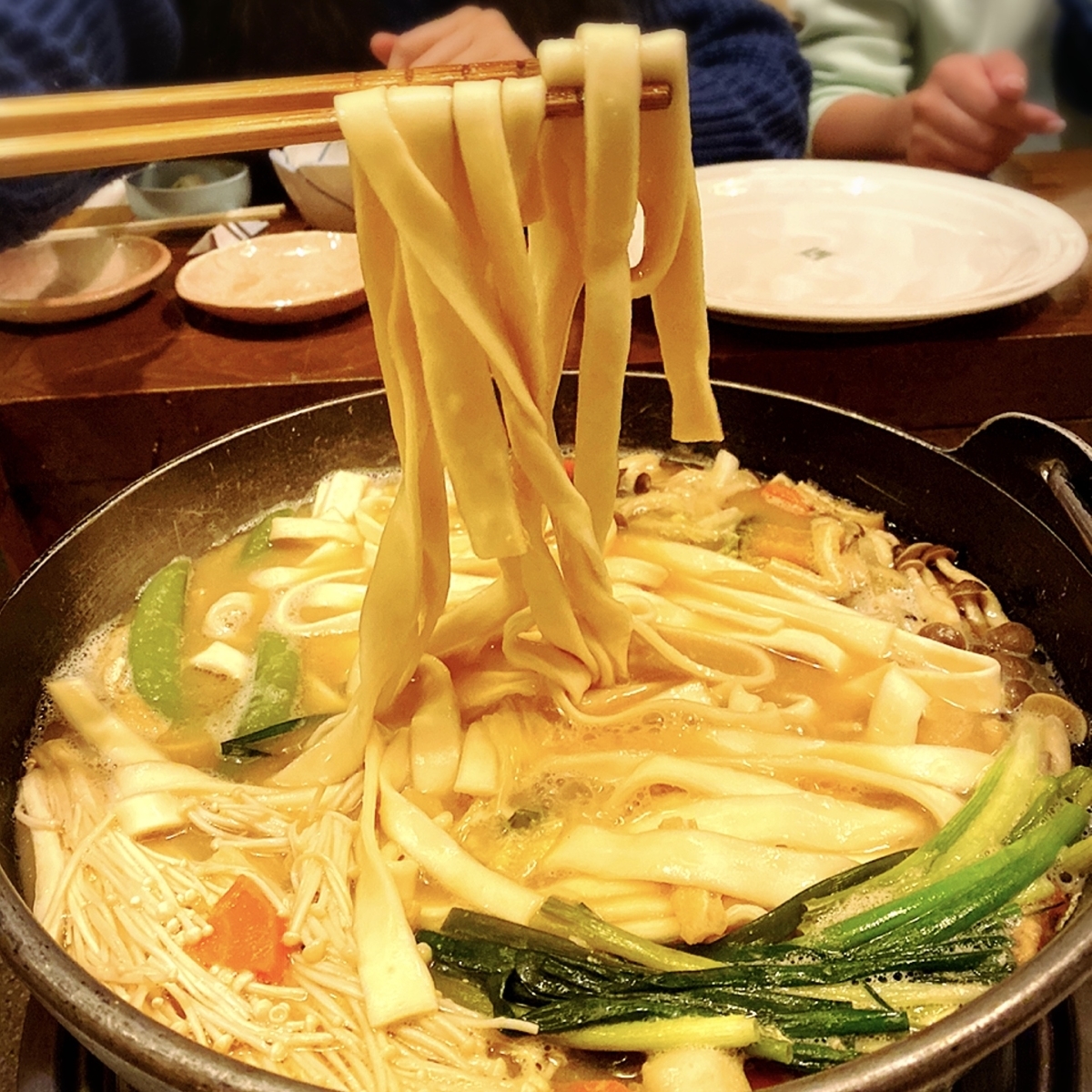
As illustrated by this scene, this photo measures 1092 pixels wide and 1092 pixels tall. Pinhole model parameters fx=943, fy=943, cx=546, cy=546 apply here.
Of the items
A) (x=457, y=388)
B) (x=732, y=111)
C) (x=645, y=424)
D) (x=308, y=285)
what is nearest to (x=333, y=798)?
(x=457, y=388)

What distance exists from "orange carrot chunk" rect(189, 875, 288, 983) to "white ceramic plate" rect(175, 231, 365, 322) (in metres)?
1.58

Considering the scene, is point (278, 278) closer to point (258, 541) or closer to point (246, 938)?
point (258, 541)

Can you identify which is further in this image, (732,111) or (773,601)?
(732,111)

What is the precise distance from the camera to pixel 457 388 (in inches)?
48.3

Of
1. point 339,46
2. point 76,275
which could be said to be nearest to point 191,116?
point 76,275

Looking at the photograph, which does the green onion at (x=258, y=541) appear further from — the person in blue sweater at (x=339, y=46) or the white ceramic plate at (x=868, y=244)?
the person in blue sweater at (x=339, y=46)

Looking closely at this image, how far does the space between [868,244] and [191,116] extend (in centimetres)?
206

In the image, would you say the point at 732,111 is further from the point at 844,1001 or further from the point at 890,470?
the point at 844,1001

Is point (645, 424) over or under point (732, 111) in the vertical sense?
under

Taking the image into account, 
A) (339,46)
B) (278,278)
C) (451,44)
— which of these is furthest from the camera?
(339,46)

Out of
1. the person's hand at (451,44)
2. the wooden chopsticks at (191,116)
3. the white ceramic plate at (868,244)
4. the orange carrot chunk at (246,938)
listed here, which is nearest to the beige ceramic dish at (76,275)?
the person's hand at (451,44)

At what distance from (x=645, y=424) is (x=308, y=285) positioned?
3.47 feet

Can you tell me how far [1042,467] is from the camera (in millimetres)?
1717

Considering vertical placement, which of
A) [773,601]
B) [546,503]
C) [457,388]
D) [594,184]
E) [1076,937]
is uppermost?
[594,184]
